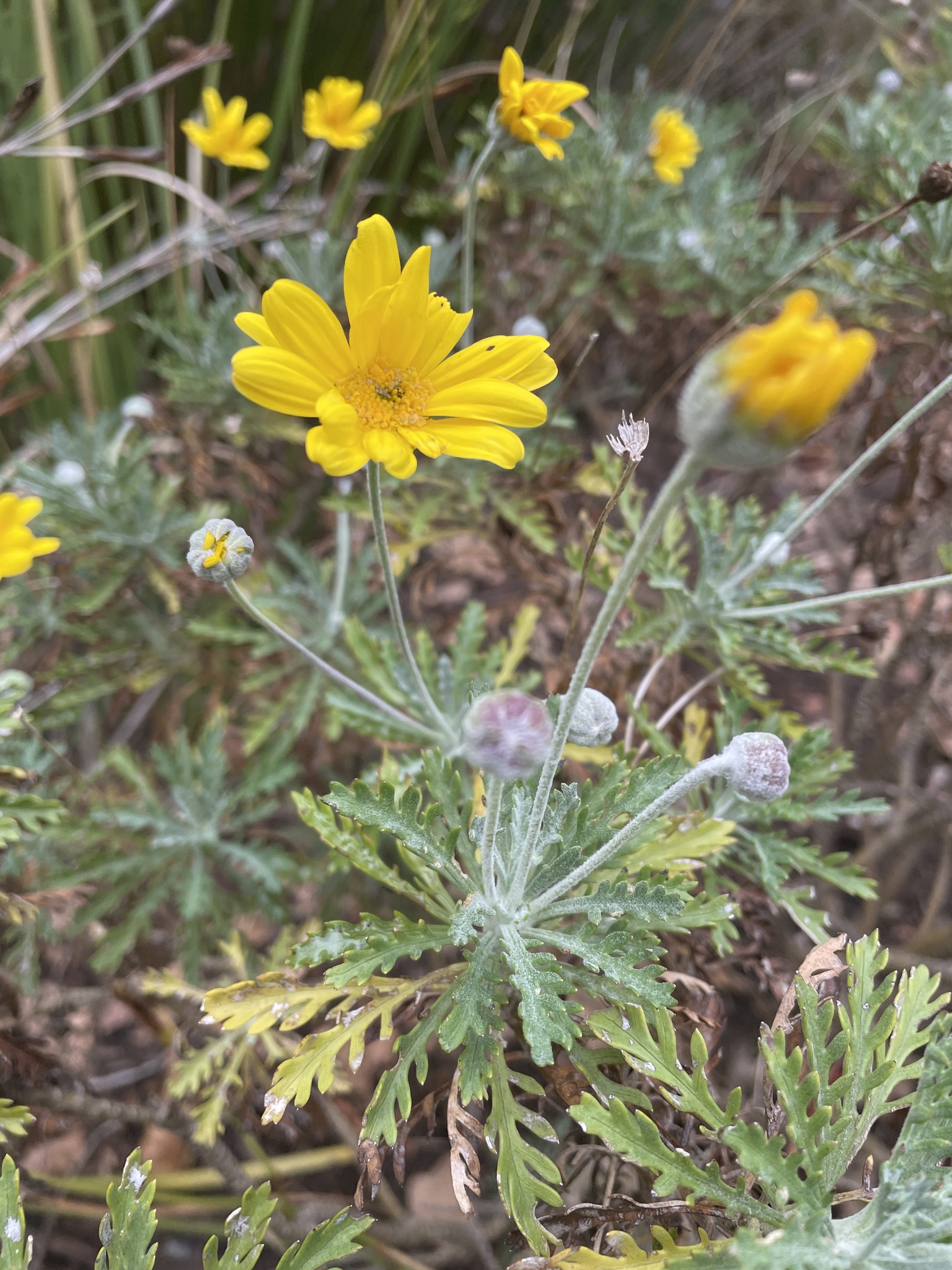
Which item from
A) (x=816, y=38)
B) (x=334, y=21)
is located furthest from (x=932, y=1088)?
(x=816, y=38)

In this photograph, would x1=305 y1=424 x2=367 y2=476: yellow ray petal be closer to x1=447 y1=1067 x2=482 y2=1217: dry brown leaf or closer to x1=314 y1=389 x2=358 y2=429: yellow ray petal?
x1=314 y1=389 x2=358 y2=429: yellow ray petal

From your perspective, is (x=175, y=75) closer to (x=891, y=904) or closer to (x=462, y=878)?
(x=462, y=878)

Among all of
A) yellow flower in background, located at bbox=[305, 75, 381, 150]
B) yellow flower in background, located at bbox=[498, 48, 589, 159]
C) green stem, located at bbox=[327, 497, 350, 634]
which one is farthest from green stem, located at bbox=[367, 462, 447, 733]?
yellow flower in background, located at bbox=[305, 75, 381, 150]

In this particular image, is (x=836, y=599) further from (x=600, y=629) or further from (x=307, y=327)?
(x=307, y=327)

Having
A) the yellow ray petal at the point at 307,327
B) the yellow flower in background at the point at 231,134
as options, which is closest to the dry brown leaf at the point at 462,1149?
the yellow ray petal at the point at 307,327

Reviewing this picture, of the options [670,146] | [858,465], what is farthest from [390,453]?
[670,146]

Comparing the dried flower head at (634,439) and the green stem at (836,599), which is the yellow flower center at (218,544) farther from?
the green stem at (836,599)
